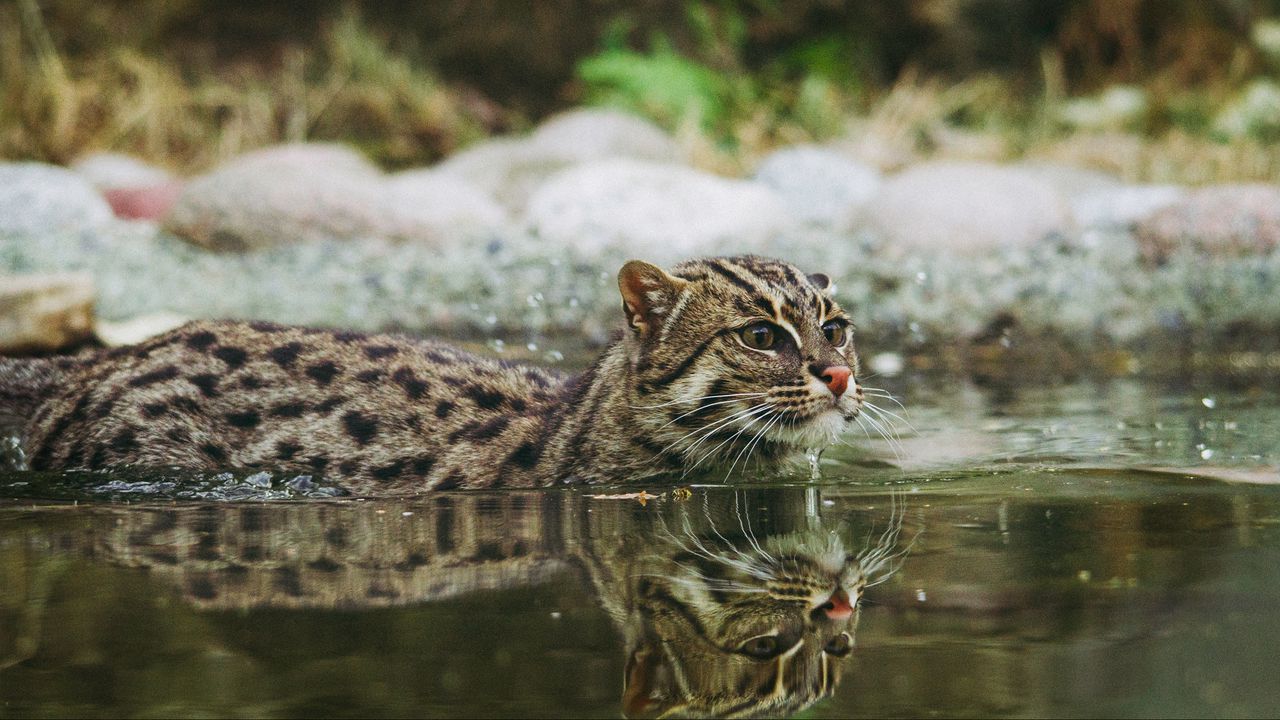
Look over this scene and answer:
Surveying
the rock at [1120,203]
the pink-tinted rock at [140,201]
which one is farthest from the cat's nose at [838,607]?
the pink-tinted rock at [140,201]

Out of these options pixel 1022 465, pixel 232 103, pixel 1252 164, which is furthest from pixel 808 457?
pixel 232 103

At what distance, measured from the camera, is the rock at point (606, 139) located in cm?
1750

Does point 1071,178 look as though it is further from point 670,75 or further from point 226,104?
point 226,104

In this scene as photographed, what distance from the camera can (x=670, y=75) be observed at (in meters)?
19.0

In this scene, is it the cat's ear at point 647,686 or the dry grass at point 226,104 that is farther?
the dry grass at point 226,104

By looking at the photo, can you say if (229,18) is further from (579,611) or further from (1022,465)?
(579,611)

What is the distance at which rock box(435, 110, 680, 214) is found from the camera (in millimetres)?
16172

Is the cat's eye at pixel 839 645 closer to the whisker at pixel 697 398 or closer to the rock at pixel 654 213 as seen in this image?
the whisker at pixel 697 398

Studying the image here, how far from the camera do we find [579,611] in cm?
351

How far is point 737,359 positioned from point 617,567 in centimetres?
171

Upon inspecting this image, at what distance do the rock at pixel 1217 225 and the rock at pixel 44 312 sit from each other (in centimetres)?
872

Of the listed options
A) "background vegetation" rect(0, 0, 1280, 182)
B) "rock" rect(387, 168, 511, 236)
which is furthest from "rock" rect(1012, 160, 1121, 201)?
"rock" rect(387, 168, 511, 236)

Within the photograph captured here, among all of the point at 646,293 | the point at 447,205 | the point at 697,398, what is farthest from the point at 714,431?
the point at 447,205

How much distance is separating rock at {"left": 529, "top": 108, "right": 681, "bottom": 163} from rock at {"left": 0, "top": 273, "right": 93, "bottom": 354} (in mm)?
8807
